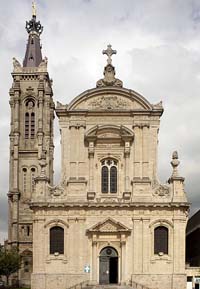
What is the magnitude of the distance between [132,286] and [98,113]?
47.5 ft

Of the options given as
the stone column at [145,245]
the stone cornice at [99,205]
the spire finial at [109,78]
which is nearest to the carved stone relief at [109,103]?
the spire finial at [109,78]

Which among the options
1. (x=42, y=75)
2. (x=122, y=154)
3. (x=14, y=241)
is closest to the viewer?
(x=122, y=154)

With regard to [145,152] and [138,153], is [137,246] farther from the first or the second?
[145,152]

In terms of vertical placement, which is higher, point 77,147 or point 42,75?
point 42,75

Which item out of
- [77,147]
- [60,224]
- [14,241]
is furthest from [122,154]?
[14,241]

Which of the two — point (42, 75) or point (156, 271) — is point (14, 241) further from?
point (156, 271)

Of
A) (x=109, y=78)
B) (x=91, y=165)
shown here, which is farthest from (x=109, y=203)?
(x=109, y=78)

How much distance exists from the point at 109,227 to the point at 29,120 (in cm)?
3249

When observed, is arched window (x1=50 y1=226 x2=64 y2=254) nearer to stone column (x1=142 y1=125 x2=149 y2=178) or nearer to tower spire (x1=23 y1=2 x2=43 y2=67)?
stone column (x1=142 y1=125 x2=149 y2=178)

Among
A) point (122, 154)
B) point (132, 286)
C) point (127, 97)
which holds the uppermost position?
point (127, 97)

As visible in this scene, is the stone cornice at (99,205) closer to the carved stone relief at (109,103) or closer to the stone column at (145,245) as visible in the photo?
the stone column at (145,245)

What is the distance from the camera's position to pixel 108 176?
188 feet

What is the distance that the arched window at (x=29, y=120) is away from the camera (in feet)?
278

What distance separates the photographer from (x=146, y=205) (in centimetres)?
5547
